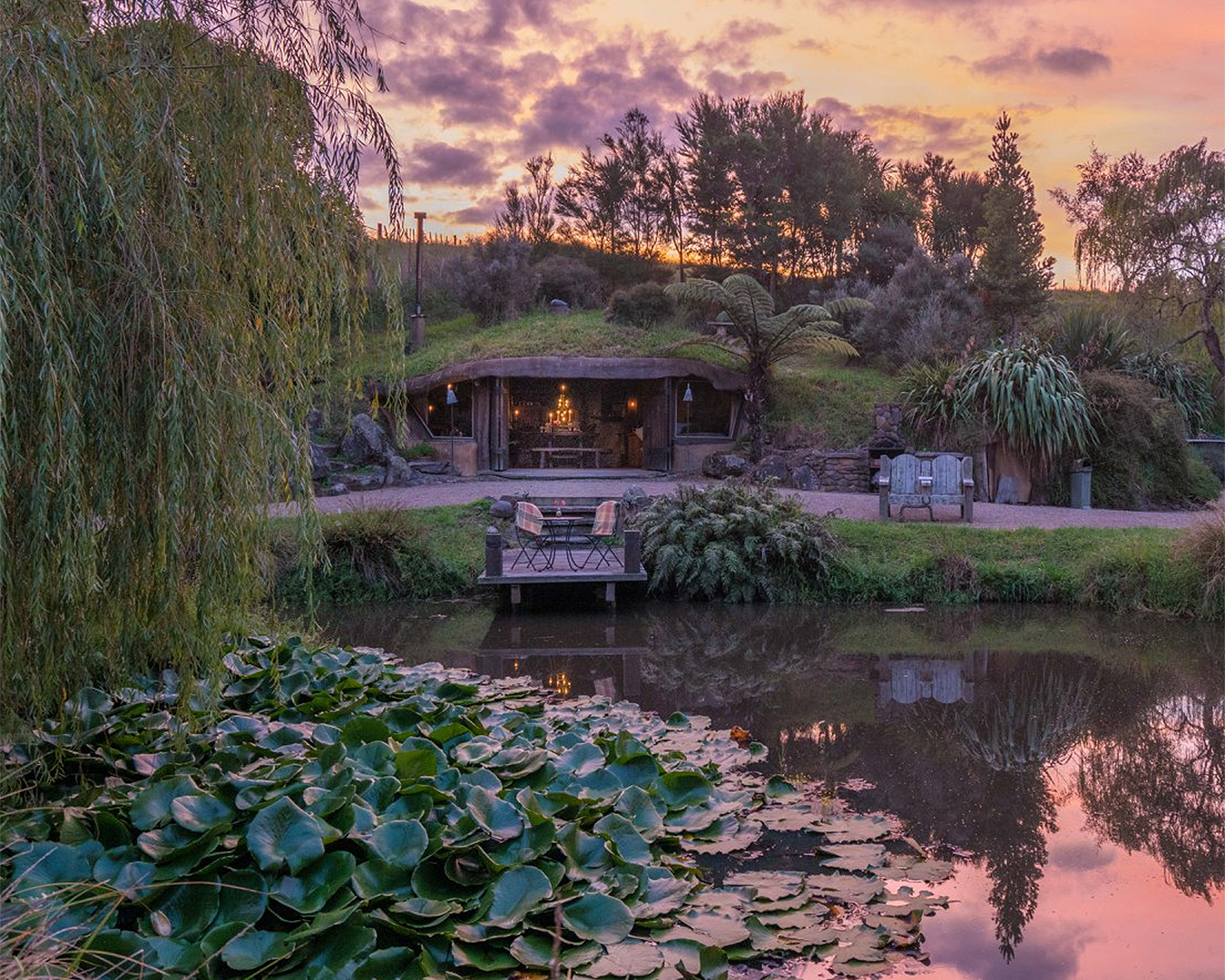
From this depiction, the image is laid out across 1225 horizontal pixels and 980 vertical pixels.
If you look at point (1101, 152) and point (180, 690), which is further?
point (1101, 152)

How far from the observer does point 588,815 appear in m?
4.05

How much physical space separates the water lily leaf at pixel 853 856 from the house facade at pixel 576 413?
53.3 feet

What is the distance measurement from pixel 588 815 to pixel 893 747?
2695 millimetres

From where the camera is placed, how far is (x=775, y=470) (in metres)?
18.3

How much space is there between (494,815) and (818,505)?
39.4 feet

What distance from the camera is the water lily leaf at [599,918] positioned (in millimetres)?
3209

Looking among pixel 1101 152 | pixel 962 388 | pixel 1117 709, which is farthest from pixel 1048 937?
pixel 1101 152

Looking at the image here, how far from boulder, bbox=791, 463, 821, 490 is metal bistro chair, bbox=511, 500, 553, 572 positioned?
661 cm

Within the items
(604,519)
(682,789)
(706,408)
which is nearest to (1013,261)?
(706,408)

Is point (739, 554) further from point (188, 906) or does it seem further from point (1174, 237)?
point (1174, 237)

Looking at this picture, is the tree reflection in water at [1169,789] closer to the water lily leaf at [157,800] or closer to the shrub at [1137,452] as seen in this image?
the water lily leaf at [157,800]

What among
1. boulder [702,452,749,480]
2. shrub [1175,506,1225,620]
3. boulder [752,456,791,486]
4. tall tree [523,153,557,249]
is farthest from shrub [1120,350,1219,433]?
tall tree [523,153,557,249]

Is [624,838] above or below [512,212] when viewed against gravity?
below

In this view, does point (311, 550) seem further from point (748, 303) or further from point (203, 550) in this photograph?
point (748, 303)
